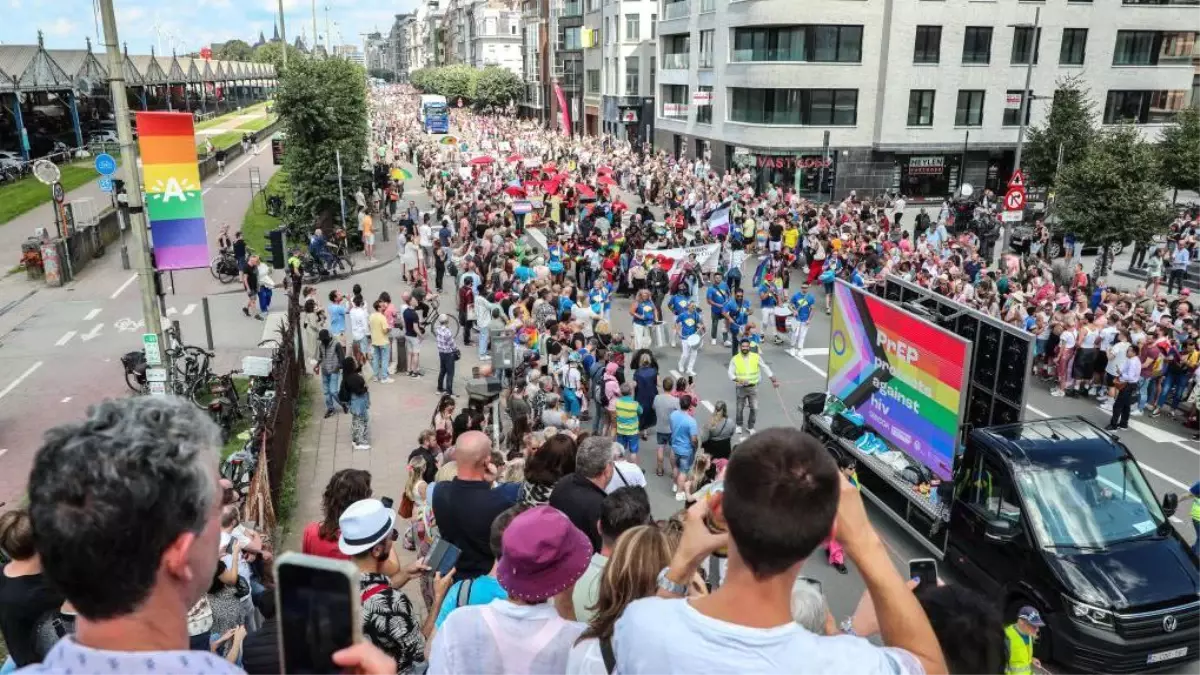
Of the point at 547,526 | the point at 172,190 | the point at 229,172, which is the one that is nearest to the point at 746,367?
the point at 172,190

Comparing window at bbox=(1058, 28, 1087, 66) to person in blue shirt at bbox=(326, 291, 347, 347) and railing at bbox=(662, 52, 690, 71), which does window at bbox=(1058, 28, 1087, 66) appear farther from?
person in blue shirt at bbox=(326, 291, 347, 347)

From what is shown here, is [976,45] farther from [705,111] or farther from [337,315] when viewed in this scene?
[337,315]

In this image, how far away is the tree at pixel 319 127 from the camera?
29.3 metres

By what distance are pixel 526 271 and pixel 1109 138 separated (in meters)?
18.2

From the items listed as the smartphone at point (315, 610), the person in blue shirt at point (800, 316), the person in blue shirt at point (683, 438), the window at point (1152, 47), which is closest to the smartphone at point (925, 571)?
the smartphone at point (315, 610)

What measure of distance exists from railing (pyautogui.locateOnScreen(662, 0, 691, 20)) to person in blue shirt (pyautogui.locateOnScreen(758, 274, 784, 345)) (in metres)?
36.1

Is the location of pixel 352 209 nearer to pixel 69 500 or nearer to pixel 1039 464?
pixel 1039 464

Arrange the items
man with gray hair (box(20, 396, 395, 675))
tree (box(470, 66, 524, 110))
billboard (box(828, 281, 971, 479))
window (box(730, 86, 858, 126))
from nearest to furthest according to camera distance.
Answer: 1. man with gray hair (box(20, 396, 395, 675))
2. billboard (box(828, 281, 971, 479))
3. window (box(730, 86, 858, 126))
4. tree (box(470, 66, 524, 110))

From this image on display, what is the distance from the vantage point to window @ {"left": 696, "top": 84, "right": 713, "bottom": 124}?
163ft

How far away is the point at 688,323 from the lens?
17484 millimetres

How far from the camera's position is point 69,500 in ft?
5.98

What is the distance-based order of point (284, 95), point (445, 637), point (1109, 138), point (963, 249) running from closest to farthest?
1. point (445, 637)
2. point (963, 249)
3. point (1109, 138)
4. point (284, 95)

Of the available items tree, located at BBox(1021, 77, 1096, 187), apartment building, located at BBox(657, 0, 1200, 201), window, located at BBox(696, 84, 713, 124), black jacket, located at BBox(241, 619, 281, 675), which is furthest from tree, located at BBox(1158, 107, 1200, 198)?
black jacket, located at BBox(241, 619, 281, 675)

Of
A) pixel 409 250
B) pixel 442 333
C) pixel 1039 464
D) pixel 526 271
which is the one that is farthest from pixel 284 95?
pixel 1039 464
